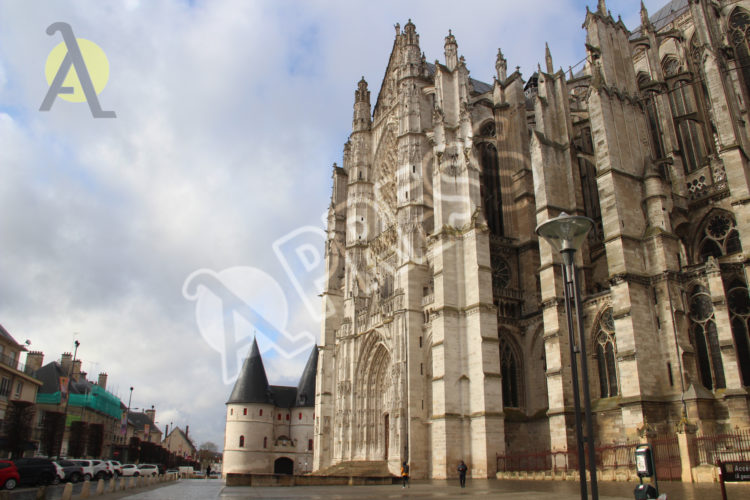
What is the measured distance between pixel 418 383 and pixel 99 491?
591 inches

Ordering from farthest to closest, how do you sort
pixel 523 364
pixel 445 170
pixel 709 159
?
1. pixel 445 170
2. pixel 523 364
3. pixel 709 159

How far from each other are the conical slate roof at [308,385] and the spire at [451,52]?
30.3 m

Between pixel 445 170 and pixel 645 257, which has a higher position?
pixel 445 170

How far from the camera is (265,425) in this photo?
157ft

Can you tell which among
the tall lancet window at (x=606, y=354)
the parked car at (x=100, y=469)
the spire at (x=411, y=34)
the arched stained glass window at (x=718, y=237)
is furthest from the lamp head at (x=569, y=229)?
the spire at (x=411, y=34)

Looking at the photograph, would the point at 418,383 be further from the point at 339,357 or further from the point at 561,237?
the point at 561,237

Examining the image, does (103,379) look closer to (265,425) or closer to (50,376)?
(50,376)

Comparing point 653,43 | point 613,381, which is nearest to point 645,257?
point 613,381

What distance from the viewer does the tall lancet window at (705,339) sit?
19.6 meters

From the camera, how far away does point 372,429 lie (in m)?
32.7

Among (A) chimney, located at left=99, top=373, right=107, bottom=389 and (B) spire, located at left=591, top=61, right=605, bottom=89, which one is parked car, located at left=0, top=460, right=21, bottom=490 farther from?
(A) chimney, located at left=99, top=373, right=107, bottom=389

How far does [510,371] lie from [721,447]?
11037 millimetres

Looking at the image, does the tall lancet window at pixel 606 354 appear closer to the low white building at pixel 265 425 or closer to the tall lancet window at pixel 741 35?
the tall lancet window at pixel 741 35

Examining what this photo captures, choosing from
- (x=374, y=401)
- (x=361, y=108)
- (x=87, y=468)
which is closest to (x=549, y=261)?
(x=374, y=401)
